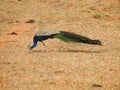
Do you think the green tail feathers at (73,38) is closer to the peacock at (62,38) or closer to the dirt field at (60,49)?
the peacock at (62,38)

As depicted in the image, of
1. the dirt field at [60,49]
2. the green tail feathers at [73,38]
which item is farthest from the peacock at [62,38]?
the dirt field at [60,49]

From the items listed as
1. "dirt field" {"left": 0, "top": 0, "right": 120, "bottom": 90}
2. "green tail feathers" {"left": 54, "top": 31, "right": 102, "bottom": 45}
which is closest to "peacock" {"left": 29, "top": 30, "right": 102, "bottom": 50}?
"green tail feathers" {"left": 54, "top": 31, "right": 102, "bottom": 45}

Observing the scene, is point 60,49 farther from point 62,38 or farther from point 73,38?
point 73,38

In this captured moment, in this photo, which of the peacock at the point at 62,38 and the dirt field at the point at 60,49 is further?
the peacock at the point at 62,38

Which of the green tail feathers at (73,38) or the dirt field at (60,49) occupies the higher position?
the green tail feathers at (73,38)

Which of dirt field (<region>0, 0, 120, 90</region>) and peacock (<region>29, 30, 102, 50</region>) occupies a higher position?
peacock (<region>29, 30, 102, 50</region>)

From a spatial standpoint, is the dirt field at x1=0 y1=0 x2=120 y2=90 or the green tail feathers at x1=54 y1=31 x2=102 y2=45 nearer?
the dirt field at x1=0 y1=0 x2=120 y2=90

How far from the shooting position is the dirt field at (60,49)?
914 cm

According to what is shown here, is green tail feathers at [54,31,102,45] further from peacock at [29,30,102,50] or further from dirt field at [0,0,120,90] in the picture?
dirt field at [0,0,120,90]

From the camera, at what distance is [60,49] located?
1225 cm

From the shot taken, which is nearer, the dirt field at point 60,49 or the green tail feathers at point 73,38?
the dirt field at point 60,49

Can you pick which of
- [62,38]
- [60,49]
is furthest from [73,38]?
[60,49]

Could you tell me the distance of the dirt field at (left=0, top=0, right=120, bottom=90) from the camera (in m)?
9.14

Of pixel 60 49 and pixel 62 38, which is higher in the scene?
pixel 62 38
